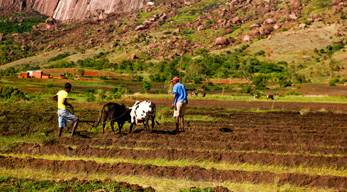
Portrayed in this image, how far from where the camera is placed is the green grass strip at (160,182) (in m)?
6.00

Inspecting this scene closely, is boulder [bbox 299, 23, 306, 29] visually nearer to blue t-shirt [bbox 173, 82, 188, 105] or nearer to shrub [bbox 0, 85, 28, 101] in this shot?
shrub [bbox 0, 85, 28, 101]

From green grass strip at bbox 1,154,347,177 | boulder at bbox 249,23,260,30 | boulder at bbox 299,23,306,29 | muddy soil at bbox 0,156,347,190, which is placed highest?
boulder at bbox 249,23,260,30

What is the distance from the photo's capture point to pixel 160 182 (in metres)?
6.34

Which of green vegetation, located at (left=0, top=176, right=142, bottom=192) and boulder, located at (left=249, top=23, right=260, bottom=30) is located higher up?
boulder, located at (left=249, top=23, right=260, bottom=30)

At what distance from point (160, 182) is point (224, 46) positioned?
146547mm

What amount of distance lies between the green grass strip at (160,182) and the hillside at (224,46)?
7498 centimetres

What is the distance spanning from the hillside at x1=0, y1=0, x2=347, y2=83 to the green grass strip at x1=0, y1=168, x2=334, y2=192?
74976mm

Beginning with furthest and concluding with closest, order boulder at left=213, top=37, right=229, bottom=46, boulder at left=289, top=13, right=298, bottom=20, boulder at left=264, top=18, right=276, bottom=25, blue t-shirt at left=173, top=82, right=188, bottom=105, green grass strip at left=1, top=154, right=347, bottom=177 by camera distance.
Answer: boulder at left=264, top=18, right=276, bottom=25 < boulder at left=289, top=13, right=298, bottom=20 < boulder at left=213, top=37, right=229, bottom=46 < blue t-shirt at left=173, top=82, right=188, bottom=105 < green grass strip at left=1, top=154, right=347, bottom=177

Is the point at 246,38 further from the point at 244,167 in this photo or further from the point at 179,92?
the point at 244,167

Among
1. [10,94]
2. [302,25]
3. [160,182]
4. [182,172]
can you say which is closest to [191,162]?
[182,172]

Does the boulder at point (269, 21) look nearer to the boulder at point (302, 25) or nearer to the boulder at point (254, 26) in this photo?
the boulder at point (254, 26)

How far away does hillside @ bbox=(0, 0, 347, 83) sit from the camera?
10194 centimetres

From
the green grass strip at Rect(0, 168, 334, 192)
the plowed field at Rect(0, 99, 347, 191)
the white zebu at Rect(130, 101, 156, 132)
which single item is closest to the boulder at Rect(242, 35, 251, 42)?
the plowed field at Rect(0, 99, 347, 191)

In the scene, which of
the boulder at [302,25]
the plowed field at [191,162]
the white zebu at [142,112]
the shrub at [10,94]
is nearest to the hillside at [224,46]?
the boulder at [302,25]
